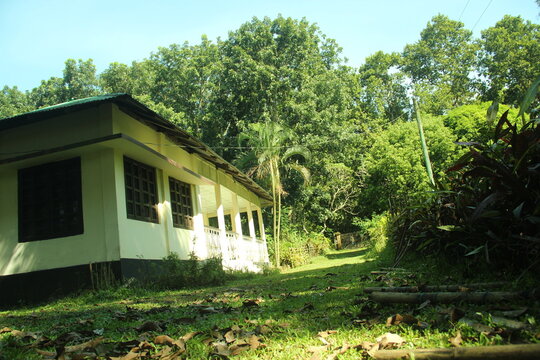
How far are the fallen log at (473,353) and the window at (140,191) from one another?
8289 mm

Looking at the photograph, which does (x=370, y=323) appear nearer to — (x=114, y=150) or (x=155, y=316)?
(x=155, y=316)

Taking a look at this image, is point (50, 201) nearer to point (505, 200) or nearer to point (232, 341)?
point (232, 341)

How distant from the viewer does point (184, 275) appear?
8.95m

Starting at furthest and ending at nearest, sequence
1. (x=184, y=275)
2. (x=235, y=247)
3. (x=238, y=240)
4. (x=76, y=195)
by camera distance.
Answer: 1. (x=238, y=240)
2. (x=235, y=247)
3. (x=76, y=195)
4. (x=184, y=275)

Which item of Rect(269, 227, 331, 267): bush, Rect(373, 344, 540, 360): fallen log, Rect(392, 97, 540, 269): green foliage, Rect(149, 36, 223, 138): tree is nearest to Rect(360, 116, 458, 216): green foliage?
Rect(269, 227, 331, 267): bush

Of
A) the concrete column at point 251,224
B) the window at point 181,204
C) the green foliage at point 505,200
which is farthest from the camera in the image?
the concrete column at point 251,224

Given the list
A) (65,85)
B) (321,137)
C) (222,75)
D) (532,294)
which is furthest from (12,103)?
(532,294)

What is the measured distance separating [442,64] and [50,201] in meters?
40.3

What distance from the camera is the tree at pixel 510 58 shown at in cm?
3581

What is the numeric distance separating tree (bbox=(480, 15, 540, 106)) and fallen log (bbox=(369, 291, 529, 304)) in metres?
38.0

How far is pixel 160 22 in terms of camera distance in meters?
10.5

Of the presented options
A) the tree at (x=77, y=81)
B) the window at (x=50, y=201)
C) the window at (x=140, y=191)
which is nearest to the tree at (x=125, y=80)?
the tree at (x=77, y=81)

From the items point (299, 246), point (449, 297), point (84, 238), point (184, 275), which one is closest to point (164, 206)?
point (84, 238)

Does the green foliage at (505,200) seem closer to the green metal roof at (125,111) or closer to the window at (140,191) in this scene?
the green metal roof at (125,111)
